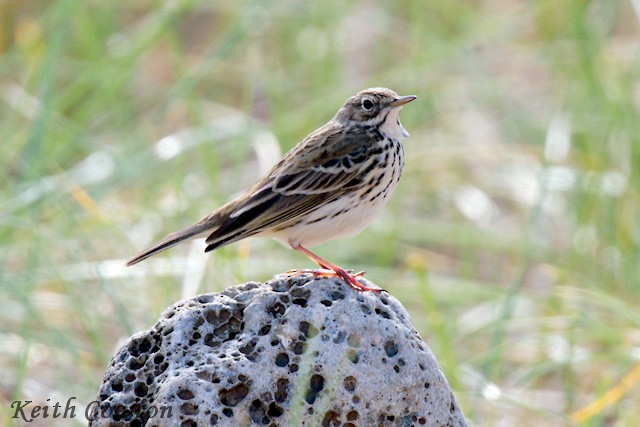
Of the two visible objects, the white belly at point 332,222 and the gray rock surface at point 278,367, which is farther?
the white belly at point 332,222

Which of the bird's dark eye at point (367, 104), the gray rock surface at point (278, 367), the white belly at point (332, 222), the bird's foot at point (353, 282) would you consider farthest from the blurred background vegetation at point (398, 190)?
the gray rock surface at point (278, 367)

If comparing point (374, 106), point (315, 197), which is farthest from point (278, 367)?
point (374, 106)

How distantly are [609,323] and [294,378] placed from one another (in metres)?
5.08

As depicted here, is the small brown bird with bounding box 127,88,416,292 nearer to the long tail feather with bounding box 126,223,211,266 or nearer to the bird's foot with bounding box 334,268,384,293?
the long tail feather with bounding box 126,223,211,266

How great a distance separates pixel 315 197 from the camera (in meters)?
6.13

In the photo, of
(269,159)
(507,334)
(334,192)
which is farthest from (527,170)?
(334,192)

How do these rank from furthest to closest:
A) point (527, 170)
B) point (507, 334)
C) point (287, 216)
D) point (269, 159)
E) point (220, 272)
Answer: point (527, 170)
point (507, 334)
point (269, 159)
point (220, 272)
point (287, 216)

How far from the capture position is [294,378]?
455 centimetres

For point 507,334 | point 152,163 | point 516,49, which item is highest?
point 516,49

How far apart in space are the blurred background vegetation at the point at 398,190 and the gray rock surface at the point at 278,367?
1.86m

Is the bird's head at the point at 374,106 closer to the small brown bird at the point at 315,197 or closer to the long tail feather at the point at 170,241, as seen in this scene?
the small brown bird at the point at 315,197

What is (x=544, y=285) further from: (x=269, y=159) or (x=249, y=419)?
(x=249, y=419)

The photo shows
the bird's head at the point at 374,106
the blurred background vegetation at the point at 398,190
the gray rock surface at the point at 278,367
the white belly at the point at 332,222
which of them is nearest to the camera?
the gray rock surface at the point at 278,367

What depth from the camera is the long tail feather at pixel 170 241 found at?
5789 mm
